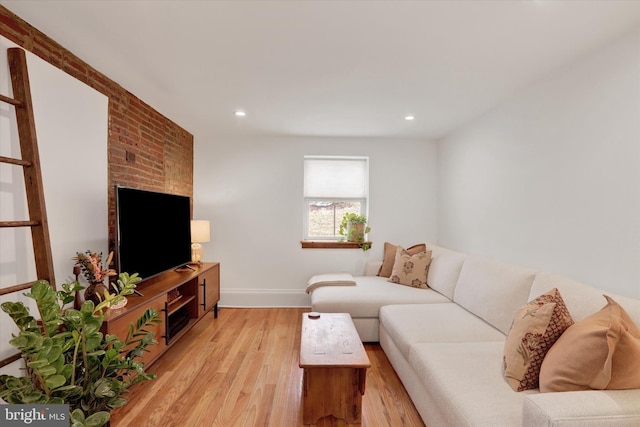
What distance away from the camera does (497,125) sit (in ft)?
10.1

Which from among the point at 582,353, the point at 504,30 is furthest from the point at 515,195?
the point at 582,353

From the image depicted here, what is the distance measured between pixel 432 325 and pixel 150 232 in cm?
247

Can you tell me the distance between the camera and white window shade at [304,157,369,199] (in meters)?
4.60

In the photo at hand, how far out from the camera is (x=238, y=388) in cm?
241

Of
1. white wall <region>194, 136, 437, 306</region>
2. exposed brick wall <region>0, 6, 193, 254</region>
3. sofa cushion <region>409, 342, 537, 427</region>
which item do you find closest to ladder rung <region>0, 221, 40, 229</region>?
exposed brick wall <region>0, 6, 193, 254</region>

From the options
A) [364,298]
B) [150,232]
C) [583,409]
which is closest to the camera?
[583,409]

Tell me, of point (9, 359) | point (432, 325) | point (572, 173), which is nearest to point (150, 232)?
point (9, 359)

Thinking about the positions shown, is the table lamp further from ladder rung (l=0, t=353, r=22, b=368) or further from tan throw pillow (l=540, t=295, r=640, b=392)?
tan throw pillow (l=540, t=295, r=640, b=392)

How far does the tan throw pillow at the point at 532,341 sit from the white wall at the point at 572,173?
0.62m

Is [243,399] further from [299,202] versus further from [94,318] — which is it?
[299,202]

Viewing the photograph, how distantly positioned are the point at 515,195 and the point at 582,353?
5.84ft

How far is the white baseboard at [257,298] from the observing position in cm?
443

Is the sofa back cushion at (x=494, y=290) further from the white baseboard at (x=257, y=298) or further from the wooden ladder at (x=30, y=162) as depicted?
the wooden ladder at (x=30, y=162)

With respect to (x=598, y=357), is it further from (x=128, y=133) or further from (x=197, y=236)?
(x=197, y=236)
